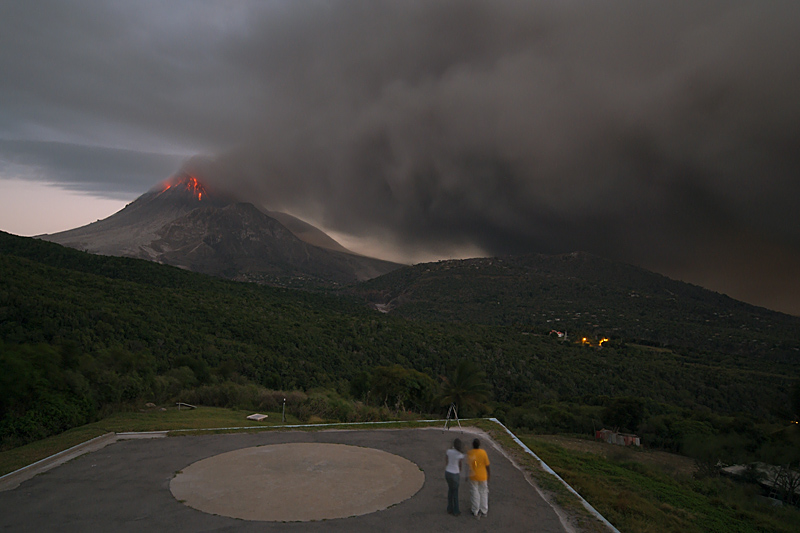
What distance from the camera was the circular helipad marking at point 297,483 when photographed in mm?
9273

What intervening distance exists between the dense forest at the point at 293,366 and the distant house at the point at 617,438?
1.35 metres

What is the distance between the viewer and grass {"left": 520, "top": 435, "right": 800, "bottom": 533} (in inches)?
417

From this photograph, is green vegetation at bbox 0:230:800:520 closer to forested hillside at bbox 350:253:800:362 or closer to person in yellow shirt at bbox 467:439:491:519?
forested hillside at bbox 350:253:800:362

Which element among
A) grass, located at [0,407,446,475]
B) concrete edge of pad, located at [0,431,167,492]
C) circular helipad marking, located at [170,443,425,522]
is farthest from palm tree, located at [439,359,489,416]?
concrete edge of pad, located at [0,431,167,492]

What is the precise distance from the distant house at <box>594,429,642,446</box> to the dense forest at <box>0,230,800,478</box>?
1346 mm

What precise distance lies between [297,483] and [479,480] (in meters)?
4.68

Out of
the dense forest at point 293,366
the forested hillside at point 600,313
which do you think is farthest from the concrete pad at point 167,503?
the forested hillside at point 600,313

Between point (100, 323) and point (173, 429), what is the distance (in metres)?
31.5

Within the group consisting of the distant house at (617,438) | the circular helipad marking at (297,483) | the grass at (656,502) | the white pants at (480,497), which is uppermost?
the white pants at (480,497)

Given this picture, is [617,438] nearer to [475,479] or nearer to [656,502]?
[656,502]

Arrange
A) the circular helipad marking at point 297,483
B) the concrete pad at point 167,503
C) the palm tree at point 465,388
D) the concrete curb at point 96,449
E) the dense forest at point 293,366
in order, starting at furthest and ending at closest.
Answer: the palm tree at point 465,388
the dense forest at point 293,366
the concrete curb at point 96,449
the circular helipad marking at point 297,483
the concrete pad at point 167,503

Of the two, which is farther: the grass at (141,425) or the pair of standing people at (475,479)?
the grass at (141,425)

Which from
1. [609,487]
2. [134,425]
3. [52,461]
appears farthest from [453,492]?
[134,425]

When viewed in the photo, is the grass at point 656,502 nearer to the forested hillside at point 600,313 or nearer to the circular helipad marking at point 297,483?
the circular helipad marking at point 297,483
